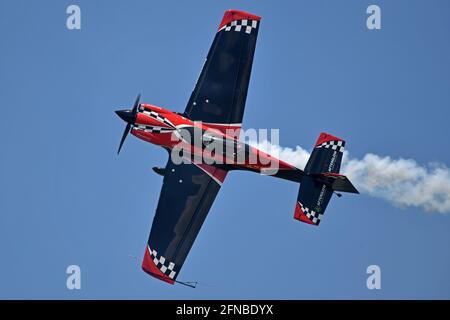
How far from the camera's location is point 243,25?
4262 cm

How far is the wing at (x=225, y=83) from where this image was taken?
139ft

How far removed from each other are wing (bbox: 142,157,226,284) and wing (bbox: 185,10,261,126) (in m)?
1.87

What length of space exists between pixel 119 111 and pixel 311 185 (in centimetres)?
702

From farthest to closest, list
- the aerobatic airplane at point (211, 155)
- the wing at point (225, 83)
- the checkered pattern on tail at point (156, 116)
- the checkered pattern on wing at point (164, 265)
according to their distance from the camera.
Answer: the wing at point (225, 83), the checkered pattern on tail at point (156, 116), the aerobatic airplane at point (211, 155), the checkered pattern on wing at point (164, 265)

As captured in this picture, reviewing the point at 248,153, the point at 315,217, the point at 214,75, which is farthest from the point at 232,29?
the point at 315,217

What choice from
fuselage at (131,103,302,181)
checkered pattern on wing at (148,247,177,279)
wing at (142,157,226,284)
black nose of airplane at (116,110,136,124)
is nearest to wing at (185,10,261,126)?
fuselage at (131,103,302,181)

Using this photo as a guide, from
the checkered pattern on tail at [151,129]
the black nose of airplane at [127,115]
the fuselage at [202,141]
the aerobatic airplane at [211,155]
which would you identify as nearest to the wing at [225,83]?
the aerobatic airplane at [211,155]

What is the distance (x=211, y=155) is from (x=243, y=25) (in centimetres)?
469

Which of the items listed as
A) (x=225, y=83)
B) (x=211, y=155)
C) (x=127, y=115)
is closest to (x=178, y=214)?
(x=211, y=155)

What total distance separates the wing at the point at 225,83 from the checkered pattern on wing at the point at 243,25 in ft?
0.28

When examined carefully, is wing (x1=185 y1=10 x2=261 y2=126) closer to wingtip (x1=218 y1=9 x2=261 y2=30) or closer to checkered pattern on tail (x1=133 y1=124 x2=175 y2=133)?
wingtip (x1=218 y1=9 x2=261 y2=30)

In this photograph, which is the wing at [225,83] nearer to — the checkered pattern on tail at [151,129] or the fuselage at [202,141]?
the fuselage at [202,141]

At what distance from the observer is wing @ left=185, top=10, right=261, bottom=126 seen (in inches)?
1665

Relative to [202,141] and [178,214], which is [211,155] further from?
[178,214]
